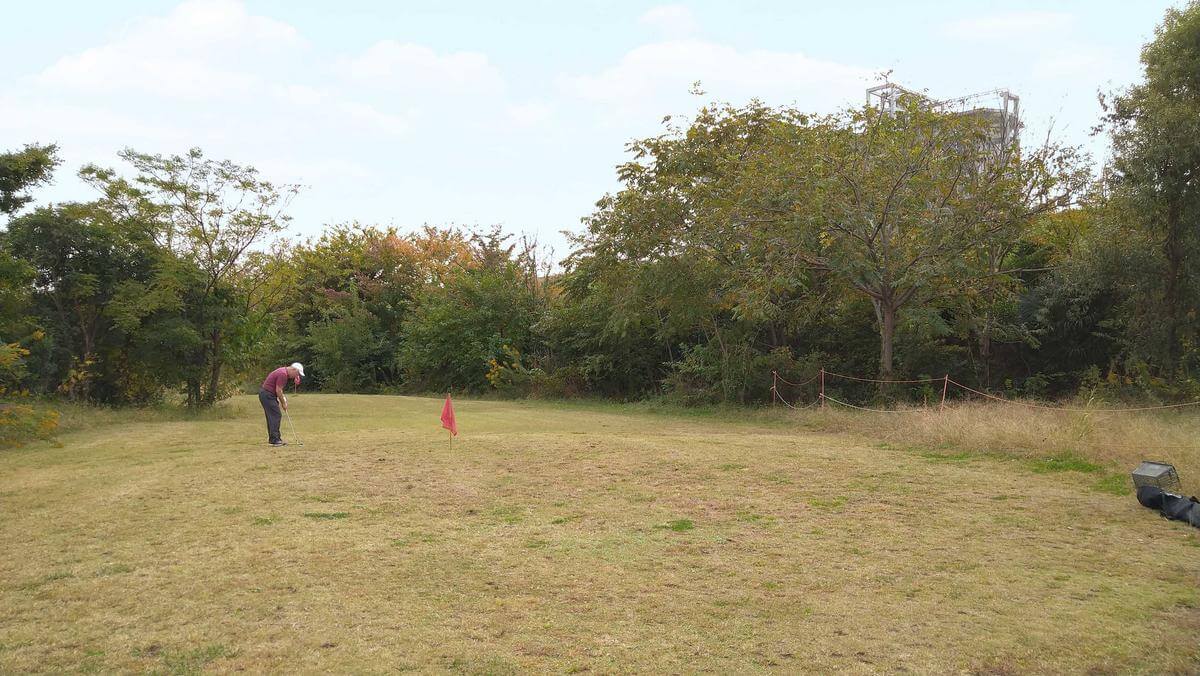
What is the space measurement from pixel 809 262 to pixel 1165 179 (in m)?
7.16

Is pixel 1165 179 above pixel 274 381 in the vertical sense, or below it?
above

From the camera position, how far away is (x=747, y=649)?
16.4 feet

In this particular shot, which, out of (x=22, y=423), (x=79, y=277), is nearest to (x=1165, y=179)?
(x=22, y=423)

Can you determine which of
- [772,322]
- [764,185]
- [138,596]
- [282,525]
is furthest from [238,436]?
[772,322]

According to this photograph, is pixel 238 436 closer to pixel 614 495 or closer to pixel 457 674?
pixel 614 495

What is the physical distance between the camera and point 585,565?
6820mm

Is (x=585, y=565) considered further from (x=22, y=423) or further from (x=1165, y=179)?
(x=1165, y=179)

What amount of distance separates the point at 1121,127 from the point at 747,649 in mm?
18964

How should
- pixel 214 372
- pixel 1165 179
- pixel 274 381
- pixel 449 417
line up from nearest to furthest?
pixel 449 417, pixel 274 381, pixel 1165 179, pixel 214 372

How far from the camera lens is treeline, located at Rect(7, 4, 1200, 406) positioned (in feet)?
60.4

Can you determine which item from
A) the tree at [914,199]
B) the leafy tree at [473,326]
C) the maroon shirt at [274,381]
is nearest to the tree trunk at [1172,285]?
the tree at [914,199]

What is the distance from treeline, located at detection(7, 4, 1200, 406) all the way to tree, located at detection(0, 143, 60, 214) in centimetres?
4

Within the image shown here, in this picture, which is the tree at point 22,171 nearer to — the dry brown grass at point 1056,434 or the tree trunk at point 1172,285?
the dry brown grass at point 1056,434

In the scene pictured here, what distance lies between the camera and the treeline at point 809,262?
60.4 feet
